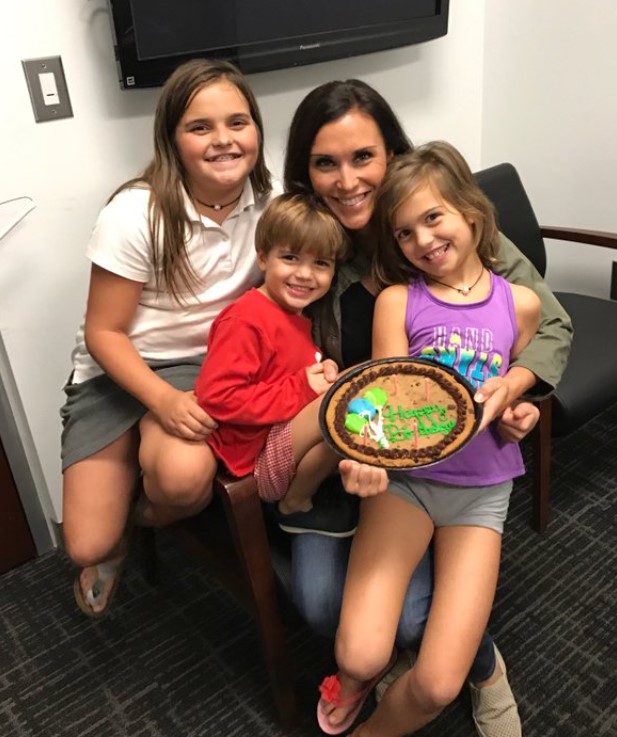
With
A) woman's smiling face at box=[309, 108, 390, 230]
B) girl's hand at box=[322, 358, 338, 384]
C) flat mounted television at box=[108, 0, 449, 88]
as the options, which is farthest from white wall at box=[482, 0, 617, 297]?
girl's hand at box=[322, 358, 338, 384]

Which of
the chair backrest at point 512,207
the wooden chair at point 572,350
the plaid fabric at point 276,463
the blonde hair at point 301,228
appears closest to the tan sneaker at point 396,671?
the plaid fabric at point 276,463

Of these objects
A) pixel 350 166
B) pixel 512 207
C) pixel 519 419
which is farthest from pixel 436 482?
pixel 512 207

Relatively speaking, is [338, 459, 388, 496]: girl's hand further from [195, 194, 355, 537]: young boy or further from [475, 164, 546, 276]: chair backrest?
[475, 164, 546, 276]: chair backrest

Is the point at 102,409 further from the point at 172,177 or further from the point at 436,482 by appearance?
the point at 436,482

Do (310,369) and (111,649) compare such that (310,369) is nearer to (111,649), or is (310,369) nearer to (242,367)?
(242,367)

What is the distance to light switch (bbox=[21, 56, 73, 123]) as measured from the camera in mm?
1583

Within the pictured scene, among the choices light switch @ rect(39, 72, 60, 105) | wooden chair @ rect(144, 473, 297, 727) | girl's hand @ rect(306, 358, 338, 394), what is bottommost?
wooden chair @ rect(144, 473, 297, 727)

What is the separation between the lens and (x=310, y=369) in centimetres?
136

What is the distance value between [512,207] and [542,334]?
0.85 m

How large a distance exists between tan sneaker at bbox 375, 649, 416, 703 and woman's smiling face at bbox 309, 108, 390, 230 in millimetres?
889

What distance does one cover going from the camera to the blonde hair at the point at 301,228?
1336 millimetres

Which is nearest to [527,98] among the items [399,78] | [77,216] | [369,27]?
[399,78]

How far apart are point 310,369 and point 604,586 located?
3.41 feet

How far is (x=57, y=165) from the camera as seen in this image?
169 cm
